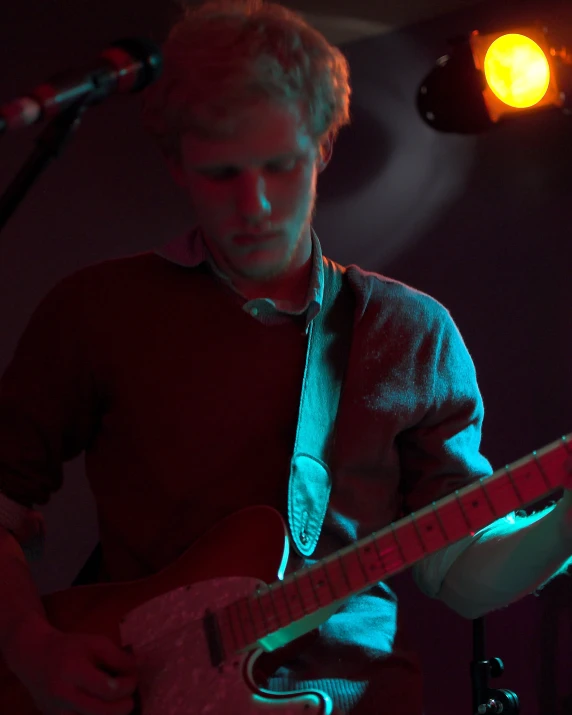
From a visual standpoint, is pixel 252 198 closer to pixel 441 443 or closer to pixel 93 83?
pixel 93 83

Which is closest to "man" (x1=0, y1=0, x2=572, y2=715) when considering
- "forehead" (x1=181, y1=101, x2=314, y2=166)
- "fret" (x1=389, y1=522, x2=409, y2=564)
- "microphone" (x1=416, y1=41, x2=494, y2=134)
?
"forehead" (x1=181, y1=101, x2=314, y2=166)

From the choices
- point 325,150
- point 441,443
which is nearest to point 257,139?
point 325,150

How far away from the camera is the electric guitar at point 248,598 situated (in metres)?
0.94

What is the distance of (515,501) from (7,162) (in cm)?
175

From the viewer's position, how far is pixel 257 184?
1.19 metres

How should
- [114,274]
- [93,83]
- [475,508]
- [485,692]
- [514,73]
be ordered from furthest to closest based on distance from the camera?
[514,73] < [485,692] < [114,274] < [475,508] < [93,83]

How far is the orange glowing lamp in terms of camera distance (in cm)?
170

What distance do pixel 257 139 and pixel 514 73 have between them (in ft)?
2.73

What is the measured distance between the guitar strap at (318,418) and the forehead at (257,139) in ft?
0.88

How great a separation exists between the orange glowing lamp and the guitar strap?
2.30 ft

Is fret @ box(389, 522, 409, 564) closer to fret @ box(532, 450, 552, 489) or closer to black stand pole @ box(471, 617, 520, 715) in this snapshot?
fret @ box(532, 450, 552, 489)

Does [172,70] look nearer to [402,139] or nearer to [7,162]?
[7,162]

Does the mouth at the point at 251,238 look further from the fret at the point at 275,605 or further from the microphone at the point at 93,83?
the fret at the point at 275,605

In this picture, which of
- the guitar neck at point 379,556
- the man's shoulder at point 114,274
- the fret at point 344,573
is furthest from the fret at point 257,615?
the man's shoulder at point 114,274
